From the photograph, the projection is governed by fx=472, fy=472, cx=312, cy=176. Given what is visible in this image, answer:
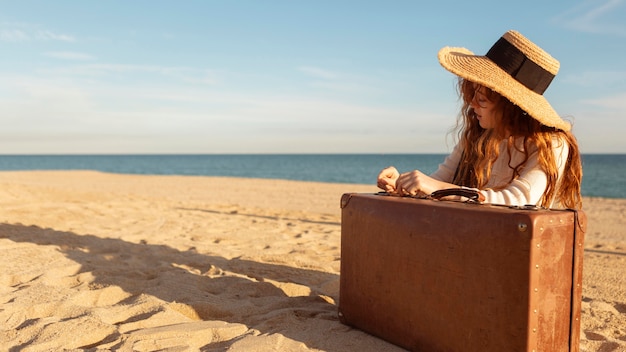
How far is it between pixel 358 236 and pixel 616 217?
813 centimetres

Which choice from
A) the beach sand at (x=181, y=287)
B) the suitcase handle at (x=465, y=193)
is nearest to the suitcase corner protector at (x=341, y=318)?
the beach sand at (x=181, y=287)

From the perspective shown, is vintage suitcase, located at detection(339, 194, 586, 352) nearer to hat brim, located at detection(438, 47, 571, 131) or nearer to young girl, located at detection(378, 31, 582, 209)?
young girl, located at detection(378, 31, 582, 209)

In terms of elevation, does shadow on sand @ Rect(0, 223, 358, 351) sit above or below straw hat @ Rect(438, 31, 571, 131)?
below

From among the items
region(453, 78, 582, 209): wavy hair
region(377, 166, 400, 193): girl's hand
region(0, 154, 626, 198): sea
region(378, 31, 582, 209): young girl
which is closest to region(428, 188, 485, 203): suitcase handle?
region(378, 31, 582, 209): young girl

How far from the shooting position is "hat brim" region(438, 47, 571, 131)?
1999 mm

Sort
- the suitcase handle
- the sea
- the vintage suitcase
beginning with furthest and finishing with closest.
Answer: the sea, the suitcase handle, the vintage suitcase

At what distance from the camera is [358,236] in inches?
87.2

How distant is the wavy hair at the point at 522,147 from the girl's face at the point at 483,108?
1cm

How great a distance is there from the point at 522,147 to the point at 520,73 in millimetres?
329

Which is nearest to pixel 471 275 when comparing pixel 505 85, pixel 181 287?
pixel 505 85

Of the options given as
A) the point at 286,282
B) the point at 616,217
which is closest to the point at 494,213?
the point at 286,282

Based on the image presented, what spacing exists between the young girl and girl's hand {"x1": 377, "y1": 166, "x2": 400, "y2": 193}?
0.22 m

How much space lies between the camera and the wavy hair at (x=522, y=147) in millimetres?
2062

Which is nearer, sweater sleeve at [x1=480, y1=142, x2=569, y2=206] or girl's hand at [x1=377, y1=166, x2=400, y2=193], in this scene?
sweater sleeve at [x1=480, y1=142, x2=569, y2=206]
